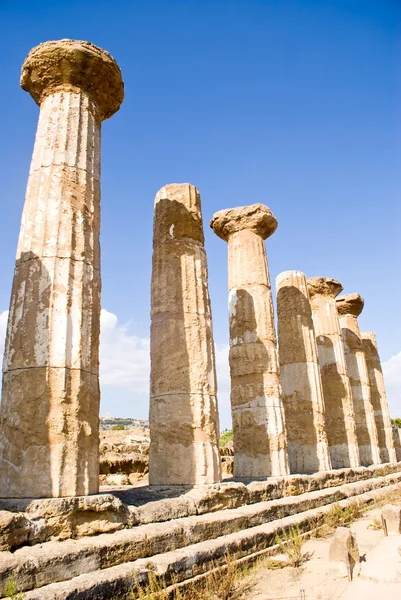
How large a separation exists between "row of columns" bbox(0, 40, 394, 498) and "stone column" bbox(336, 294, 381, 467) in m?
5.99

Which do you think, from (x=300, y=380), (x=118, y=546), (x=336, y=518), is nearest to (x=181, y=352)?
(x=118, y=546)

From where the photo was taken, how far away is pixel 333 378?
15594 mm

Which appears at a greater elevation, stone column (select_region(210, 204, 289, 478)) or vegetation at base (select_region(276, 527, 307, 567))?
stone column (select_region(210, 204, 289, 478))

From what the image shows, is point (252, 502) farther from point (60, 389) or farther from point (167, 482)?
point (60, 389)

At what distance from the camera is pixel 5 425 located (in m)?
5.38

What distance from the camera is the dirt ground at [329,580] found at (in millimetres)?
5147

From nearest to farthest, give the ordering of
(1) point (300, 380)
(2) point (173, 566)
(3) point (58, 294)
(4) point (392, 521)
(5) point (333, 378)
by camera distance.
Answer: (2) point (173, 566)
(3) point (58, 294)
(4) point (392, 521)
(1) point (300, 380)
(5) point (333, 378)

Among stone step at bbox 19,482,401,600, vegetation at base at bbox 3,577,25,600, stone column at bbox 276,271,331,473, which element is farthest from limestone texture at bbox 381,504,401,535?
vegetation at base at bbox 3,577,25,600

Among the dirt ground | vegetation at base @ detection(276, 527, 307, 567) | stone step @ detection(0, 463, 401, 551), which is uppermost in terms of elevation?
stone step @ detection(0, 463, 401, 551)

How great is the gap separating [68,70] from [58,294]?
3.42 m

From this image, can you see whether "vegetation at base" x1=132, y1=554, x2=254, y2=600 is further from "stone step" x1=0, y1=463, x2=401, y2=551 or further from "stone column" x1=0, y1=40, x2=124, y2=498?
"stone column" x1=0, y1=40, x2=124, y2=498

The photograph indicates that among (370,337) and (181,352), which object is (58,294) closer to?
(181,352)

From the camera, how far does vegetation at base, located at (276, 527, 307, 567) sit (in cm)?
640

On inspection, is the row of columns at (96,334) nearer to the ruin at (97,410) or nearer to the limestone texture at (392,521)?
the ruin at (97,410)
